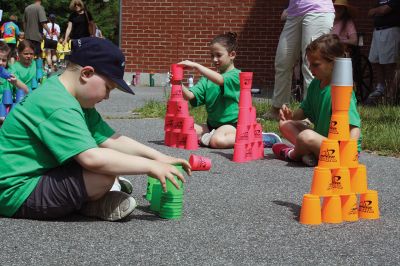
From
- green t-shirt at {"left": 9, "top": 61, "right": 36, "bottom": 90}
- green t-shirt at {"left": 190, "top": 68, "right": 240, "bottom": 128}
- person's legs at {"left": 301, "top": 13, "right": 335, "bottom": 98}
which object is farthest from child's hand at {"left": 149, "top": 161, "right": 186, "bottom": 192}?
green t-shirt at {"left": 9, "top": 61, "right": 36, "bottom": 90}

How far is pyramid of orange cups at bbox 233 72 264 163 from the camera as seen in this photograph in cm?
658

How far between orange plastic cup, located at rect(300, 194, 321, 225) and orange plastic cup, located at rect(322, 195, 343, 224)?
0.06 m

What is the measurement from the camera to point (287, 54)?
8.45 metres

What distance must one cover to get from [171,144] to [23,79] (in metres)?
3.10

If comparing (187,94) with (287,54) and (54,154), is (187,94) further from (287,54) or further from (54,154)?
(54,154)

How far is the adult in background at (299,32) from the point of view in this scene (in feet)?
27.1

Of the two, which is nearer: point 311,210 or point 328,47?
point 311,210

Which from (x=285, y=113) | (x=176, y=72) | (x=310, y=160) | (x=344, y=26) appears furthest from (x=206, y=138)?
(x=344, y=26)

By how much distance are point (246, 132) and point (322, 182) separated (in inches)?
Answer: 100

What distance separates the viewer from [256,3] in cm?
1689

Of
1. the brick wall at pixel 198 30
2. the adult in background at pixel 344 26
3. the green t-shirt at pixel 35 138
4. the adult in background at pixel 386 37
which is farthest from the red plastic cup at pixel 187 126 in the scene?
the brick wall at pixel 198 30

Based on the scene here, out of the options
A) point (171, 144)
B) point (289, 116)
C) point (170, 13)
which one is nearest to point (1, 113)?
point (171, 144)

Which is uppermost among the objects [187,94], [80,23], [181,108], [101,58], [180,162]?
[101,58]

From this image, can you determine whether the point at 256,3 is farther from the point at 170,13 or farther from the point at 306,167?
the point at 306,167
